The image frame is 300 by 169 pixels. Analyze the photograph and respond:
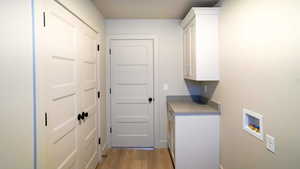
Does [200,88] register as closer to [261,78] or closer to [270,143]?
[261,78]

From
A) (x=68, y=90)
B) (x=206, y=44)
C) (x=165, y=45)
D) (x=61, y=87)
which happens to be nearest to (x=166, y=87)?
(x=165, y=45)

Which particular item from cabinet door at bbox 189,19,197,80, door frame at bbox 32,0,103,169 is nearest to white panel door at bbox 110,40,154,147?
cabinet door at bbox 189,19,197,80

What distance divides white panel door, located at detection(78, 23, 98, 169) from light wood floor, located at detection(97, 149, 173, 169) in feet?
1.20

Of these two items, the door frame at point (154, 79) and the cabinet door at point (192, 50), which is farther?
the door frame at point (154, 79)

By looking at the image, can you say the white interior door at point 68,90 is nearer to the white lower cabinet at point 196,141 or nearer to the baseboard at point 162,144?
the white lower cabinet at point 196,141

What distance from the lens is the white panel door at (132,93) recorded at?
371cm

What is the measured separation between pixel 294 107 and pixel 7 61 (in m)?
1.84

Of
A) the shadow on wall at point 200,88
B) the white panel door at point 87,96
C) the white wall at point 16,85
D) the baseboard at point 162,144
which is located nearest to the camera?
the white wall at point 16,85

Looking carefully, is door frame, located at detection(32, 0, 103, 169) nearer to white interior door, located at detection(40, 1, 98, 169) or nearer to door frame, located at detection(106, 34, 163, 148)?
white interior door, located at detection(40, 1, 98, 169)

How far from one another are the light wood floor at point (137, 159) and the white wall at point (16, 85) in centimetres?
199

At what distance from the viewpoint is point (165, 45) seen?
370 cm

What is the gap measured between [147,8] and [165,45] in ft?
2.88

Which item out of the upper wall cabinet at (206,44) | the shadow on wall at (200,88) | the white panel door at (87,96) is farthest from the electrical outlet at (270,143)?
the white panel door at (87,96)

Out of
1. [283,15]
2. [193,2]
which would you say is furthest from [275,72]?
[193,2]
